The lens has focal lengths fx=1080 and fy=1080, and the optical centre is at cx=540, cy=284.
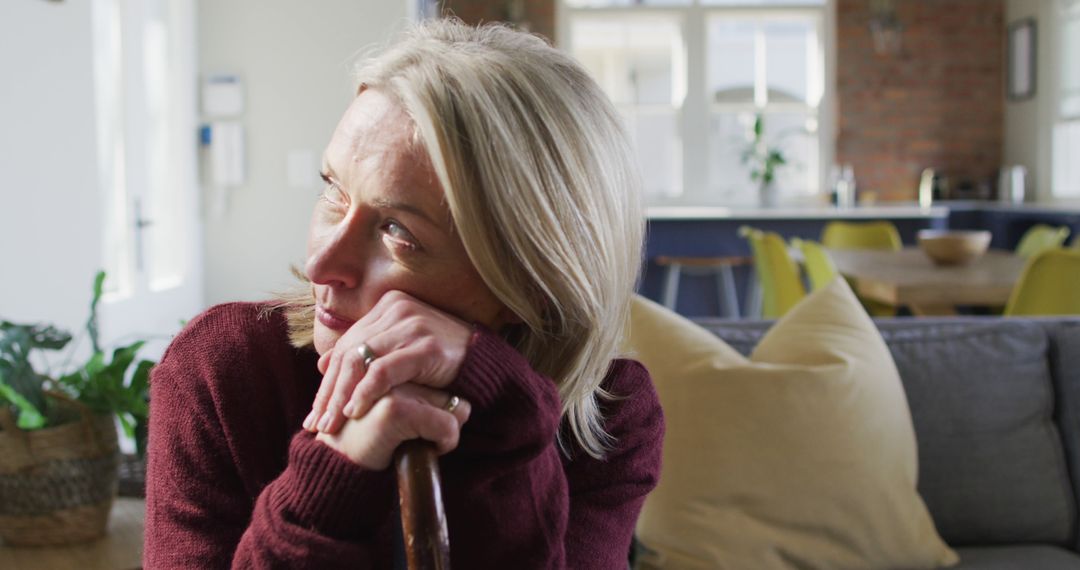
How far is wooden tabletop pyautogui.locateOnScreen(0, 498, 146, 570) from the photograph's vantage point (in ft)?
4.42

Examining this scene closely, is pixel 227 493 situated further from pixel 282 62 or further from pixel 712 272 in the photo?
pixel 712 272

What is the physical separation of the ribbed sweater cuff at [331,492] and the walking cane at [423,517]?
0.06m

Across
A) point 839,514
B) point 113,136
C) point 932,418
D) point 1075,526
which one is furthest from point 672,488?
point 113,136

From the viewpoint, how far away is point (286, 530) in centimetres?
78

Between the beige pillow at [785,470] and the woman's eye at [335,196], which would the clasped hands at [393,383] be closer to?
the woman's eye at [335,196]

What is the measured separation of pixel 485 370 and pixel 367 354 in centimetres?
9

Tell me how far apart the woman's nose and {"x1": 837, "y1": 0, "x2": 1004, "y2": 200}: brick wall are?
8.27 m

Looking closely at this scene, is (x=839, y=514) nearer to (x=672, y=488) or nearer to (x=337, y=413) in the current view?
(x=672, y=488)

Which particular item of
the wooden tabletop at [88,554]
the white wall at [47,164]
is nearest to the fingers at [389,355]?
the wooden tabletop at [88,554]

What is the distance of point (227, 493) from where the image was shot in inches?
35.7

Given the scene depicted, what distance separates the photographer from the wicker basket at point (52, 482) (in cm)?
138

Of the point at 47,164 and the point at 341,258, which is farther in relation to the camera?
the point at 47,164

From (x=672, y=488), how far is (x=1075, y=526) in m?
0.78

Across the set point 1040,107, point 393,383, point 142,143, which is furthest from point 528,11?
point 393,383
